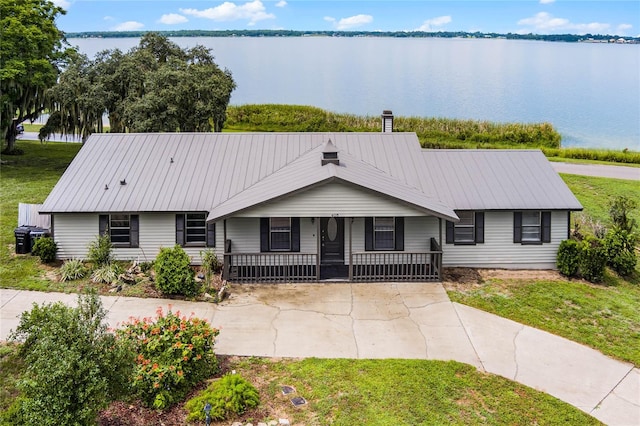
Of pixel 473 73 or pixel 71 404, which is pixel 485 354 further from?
pixel 473 73

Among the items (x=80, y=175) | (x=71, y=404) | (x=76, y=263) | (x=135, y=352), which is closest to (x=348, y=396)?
(x=135, y=352)

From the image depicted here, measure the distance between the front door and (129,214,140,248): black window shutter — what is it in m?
5.97

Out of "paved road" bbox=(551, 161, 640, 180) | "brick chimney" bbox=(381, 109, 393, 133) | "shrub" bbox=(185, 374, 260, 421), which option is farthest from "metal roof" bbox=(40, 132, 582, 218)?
"paved road" bbox=(551, 161, 640, 180)

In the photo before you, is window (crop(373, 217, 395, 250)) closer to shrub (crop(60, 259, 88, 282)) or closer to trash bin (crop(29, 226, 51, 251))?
shrub (crop(60, 259, 88, 282))

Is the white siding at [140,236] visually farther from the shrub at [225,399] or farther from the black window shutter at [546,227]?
the black window shutter at [546,227]

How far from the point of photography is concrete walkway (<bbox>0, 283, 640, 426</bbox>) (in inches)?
474

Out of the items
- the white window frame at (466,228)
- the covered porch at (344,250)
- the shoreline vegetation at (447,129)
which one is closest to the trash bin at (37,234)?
the covered porch at (344,250)

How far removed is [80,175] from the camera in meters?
19.5

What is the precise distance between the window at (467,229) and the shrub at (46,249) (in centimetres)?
1281

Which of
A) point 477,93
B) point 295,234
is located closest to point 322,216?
point 295,234

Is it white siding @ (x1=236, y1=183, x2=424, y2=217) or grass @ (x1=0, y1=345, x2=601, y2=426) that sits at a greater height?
white siding @ (x1=236, y1=183, x2=424, y2=217)

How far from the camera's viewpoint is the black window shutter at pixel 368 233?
18.3 metres

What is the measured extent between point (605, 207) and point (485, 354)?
51.3ft

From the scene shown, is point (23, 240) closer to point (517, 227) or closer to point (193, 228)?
point (193, 228)
